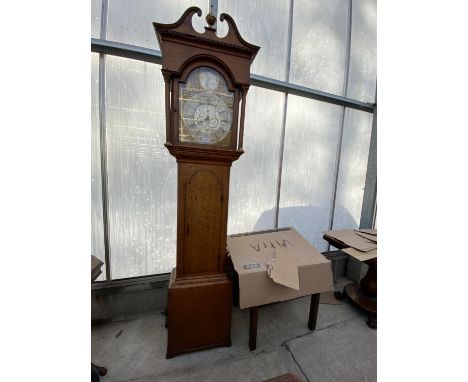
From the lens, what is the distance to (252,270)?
1.46 meters

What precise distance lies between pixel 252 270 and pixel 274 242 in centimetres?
45

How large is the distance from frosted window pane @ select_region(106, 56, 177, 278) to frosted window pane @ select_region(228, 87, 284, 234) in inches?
25.9

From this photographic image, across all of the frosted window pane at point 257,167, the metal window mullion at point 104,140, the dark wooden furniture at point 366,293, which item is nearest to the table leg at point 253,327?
the frosted window pane at point 257,167

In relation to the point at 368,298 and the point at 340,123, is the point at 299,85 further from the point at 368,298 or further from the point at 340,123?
the point at 368,298

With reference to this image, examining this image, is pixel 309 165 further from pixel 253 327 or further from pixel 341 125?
pixel 253 327

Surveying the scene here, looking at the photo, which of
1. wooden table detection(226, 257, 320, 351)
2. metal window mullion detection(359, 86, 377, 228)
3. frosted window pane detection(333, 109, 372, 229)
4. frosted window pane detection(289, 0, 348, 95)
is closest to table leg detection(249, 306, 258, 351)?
wooden table detection(226, 257, 320, 351)

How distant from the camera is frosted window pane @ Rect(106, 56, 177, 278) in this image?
5.57 ft

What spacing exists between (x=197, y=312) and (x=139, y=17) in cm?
236

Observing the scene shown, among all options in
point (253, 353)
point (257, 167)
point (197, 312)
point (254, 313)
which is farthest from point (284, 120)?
point (253, 353)

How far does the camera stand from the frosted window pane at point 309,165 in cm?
231

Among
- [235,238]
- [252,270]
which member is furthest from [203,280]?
[235,238]

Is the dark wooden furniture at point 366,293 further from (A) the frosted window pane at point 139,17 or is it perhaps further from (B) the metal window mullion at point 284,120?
(A) the frosted window pane at point 139,17

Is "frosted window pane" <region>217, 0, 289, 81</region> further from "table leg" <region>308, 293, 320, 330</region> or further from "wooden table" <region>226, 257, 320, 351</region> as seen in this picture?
"table leg" <region>308, 293, 320, 330</region>

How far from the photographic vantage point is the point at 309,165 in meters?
2.45
